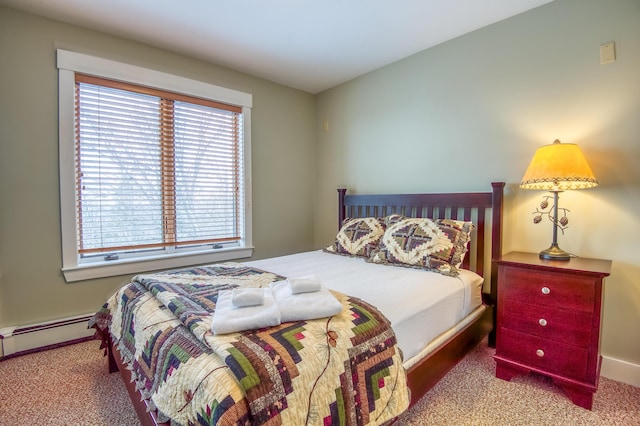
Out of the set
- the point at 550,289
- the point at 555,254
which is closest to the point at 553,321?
the point at 550,289

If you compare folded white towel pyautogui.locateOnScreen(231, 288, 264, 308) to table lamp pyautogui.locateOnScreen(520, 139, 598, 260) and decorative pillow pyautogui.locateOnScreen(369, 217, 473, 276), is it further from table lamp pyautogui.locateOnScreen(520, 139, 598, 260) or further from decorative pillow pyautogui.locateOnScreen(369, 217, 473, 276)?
table lamp pyautogui.locateOnScreen(520, 139, 598, 260)

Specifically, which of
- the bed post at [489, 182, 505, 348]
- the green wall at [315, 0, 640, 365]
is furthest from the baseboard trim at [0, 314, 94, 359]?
the bed post at [489, 182, 505, 348]

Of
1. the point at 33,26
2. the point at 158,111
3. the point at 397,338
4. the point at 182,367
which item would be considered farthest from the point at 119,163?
the point at 397,338

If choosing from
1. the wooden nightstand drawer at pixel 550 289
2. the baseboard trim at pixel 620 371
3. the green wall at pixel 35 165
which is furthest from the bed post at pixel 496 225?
the green wall at pixel 35 165

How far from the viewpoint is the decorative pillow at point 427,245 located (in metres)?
2.11

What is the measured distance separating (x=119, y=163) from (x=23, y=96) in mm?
716

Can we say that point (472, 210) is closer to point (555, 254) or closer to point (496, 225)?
point (496, 225)

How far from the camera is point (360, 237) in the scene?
2.67 metres

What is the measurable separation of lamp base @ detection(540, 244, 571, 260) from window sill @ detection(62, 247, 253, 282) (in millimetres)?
2602

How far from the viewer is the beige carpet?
5.01 ft

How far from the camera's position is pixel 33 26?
2.18 metres

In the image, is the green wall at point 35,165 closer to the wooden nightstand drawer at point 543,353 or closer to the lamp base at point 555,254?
the wooden nightstand drawer at point 543,353

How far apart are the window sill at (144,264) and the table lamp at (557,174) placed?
2.62 meters

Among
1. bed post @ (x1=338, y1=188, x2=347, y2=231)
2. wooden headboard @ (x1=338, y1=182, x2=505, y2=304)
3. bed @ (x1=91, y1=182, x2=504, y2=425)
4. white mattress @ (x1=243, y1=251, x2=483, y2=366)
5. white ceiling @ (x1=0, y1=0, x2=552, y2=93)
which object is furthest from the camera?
bed post @ (x1=338, y1=188, x2=347, y2=231)
